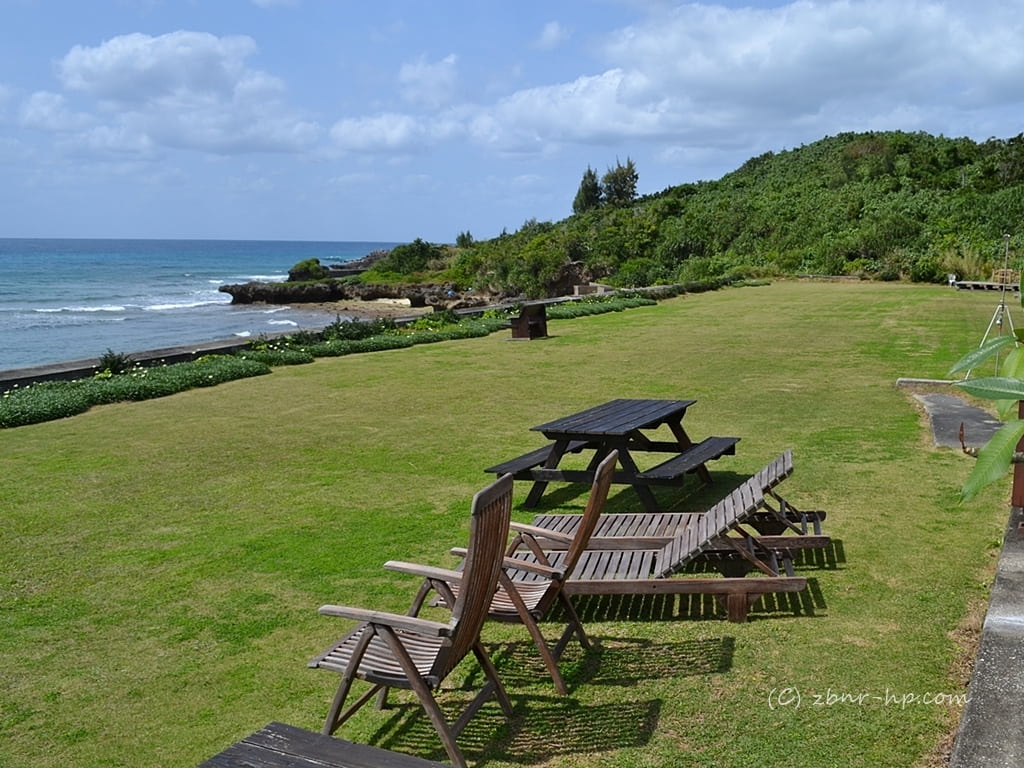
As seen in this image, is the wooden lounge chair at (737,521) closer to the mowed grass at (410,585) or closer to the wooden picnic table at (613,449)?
the mowed grass at (410,585)

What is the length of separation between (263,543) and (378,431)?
4.05 meters

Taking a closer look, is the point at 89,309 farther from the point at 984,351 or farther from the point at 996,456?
the point at 996,456

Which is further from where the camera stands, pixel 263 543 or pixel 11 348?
pixel 11 348

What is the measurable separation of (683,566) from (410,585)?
1594 millimetres

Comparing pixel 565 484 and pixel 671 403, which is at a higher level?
pixel 671 403

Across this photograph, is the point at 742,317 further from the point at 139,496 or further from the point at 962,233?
the point at 962,233

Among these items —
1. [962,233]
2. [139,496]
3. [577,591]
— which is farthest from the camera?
[962,233]

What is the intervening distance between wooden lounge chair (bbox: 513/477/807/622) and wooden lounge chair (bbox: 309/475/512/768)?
1.07 metres

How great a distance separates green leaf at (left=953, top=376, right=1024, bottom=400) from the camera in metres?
1.23

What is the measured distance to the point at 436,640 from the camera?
375 centimetres

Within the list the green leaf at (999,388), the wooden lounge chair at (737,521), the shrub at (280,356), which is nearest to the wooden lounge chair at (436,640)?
the wooden lounge chair at (737,521)

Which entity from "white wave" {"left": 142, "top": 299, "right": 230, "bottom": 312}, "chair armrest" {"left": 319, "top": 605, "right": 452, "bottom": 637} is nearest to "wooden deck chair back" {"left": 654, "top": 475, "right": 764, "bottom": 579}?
"chair armrest" {"left": 319, "top": 605, "right": 452, "bottom": 637}

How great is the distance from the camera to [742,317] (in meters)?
24.4

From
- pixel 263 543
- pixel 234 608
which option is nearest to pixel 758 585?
pixel 234 608
